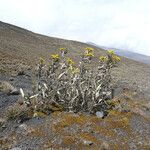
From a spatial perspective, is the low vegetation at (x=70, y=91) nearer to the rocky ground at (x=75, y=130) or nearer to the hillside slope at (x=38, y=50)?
the rocky ground at (x=75, y=130)

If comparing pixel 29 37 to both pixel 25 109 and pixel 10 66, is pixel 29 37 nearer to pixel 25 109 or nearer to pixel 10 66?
pixel 10 66

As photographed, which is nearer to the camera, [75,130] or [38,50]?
[75,130]

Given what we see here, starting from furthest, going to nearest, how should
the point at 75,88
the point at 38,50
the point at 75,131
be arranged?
1. the point at 38,50
2. the point at 75,88
3. the point at 75,131

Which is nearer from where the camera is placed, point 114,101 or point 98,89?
point 98,89

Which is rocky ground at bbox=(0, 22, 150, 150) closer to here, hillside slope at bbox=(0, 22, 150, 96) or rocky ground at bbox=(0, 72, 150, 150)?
rocky ground at bbox=(0, 72, 150, 150)

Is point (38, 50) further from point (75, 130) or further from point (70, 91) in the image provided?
point (75, 130)

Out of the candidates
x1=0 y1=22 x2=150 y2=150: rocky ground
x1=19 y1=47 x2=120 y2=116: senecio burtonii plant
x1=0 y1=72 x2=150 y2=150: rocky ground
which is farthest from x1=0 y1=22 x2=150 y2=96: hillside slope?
x1=0 y1=72 x2=150 y2=150: rocky ground

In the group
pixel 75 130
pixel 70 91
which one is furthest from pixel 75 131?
pixel 70 91

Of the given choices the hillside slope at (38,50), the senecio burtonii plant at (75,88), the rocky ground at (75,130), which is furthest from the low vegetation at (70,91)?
the hillside slope at (38,50)

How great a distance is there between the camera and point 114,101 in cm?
1833

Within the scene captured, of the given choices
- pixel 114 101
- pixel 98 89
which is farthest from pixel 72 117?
pixel 114 101

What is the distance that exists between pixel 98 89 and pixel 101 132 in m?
2.86

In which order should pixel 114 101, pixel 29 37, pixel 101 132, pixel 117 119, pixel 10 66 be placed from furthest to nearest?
A: pixel 29 37 < pixel 10 66 < pixel 114 101 < pixel 117 119 < pixel 101 132

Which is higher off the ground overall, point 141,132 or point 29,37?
point 141,132
